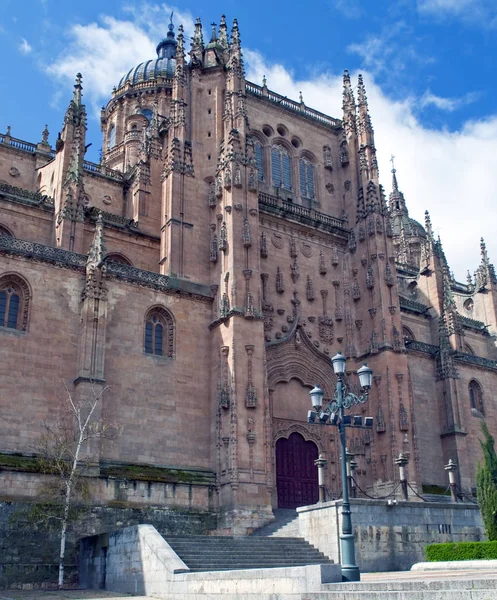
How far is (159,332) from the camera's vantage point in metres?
33.2

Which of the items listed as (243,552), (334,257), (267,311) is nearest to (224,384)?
(267,311)

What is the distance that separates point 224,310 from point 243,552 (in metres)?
12.4

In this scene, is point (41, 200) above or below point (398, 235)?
below

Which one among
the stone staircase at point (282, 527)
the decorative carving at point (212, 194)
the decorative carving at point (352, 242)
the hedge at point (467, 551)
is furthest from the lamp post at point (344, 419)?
the decorative carving at point (352, 242)

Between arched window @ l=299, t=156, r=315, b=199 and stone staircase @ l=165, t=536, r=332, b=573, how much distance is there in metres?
23.3

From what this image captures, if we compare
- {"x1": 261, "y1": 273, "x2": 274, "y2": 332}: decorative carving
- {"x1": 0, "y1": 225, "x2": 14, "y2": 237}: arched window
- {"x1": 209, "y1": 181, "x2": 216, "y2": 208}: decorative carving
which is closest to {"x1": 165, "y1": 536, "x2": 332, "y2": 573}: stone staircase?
{"x1": 261, "y1": 273, "x2": 274, "y2": 332}: decorative carving

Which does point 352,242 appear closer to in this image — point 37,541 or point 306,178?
point 306,178

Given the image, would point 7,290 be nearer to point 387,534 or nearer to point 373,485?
point 387,534

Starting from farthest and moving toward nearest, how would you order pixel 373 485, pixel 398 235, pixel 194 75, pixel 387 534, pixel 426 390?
pixel 398 235, pixel 426 390, pixel 194 75, pixel 373 485, pixel 387 534

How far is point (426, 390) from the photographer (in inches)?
1713

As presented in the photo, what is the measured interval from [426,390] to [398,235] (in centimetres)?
3766

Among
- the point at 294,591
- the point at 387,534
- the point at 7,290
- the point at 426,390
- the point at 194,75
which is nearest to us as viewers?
the point at 294,591

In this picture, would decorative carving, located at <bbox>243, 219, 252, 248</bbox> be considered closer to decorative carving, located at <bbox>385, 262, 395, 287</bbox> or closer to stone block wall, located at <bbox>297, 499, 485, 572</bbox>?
decorative carving, located at <bbox>385, 262, 395, 287</bbox>

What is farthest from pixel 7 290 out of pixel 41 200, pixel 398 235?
pixel 398 235
